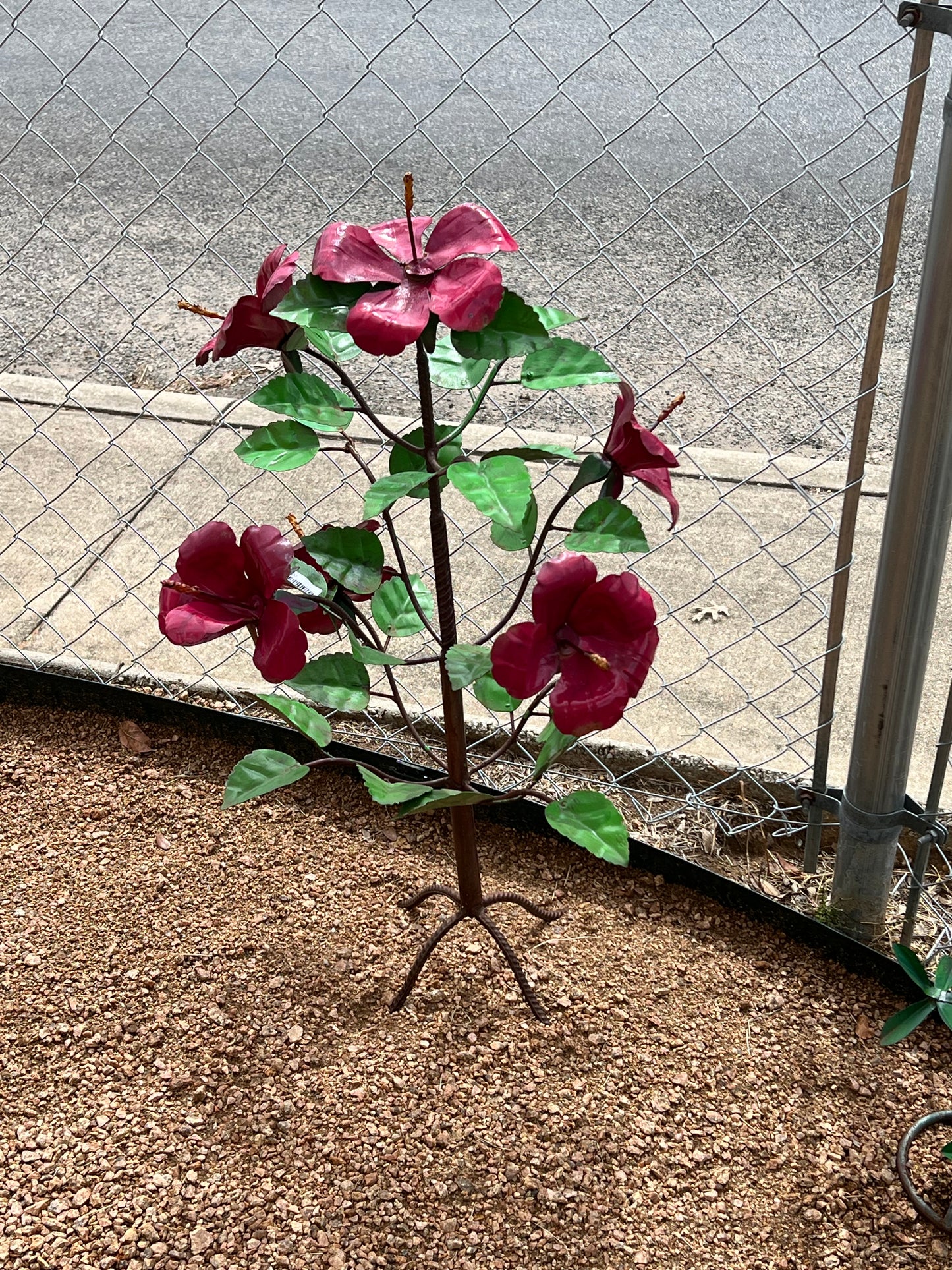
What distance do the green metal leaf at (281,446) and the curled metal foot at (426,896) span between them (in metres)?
0.84

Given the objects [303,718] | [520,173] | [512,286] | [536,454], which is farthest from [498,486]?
[520,173]

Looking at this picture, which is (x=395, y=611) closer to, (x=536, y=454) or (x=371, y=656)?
(x=371, y=656)

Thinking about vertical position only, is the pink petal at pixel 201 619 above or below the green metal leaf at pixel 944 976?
above

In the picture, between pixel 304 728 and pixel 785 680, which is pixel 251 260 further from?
pixel 304 728

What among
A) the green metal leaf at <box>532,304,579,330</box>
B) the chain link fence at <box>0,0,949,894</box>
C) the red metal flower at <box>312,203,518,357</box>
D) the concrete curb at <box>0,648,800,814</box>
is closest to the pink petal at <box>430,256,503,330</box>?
the red metal flower at <box>312,203,518,357</box>

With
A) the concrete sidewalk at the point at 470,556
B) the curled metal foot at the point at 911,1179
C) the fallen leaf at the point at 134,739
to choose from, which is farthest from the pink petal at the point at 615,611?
the fallen leaf at the point at 134,739

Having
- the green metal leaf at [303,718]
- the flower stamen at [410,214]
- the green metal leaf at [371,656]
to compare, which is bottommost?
the green metal leaf at [303,718]

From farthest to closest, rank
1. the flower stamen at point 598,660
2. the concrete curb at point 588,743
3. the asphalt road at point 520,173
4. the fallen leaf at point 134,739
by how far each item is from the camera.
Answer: the asphalt road at point 520,173 → the fallen leaf at point 134,739 → the concrete curb at point 588,743 → the flower stamen at point 598,660

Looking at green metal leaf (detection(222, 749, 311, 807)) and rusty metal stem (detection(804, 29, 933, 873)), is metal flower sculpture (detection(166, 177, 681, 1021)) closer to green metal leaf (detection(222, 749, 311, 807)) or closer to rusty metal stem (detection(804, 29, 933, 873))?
green metal leaf (detection(222, 749, 311, 807))

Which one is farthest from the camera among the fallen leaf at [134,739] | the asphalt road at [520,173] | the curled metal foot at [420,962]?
the asphalt road at [520,173]

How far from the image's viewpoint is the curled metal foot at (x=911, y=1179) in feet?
5.30

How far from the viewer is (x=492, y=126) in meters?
5.21

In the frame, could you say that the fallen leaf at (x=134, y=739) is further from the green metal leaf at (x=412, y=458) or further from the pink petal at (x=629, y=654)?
the pink petal at (x=629, y=654)

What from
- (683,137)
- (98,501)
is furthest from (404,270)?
(683,137)
